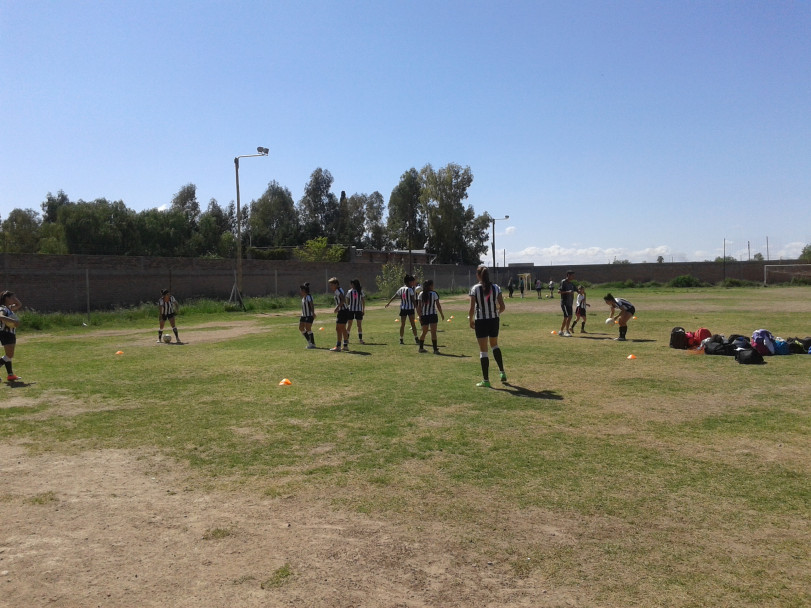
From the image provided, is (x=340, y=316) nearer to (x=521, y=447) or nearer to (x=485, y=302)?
(x=485, y=302)

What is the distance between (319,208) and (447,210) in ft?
59.7

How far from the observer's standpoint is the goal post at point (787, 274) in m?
64.9

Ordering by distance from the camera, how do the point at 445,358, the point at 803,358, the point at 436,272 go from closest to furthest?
1. the point at 803,358
2. the point at 445,358
3. the point at 436,272

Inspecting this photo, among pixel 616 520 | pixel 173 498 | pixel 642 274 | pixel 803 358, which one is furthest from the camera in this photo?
pixel 642 274

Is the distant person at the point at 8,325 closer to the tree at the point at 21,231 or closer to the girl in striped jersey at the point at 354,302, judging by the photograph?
the girl in striped jersey at the point at 354,302

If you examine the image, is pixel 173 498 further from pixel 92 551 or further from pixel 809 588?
pixel 809 588

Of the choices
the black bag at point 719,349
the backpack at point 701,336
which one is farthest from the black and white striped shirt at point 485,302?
the backpack at point 701,336

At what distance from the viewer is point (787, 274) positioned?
→ 219 ft

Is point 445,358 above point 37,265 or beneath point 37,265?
beneath

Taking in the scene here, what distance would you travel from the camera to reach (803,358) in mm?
13406

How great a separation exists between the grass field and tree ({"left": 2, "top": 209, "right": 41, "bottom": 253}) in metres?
60.0

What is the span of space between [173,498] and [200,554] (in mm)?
1322

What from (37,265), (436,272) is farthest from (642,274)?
(37,265)

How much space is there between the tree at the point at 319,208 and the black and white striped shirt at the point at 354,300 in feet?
236
